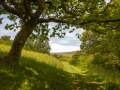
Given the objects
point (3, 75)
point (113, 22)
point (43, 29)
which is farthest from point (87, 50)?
point (3, 75)

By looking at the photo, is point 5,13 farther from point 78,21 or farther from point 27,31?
point 78,21

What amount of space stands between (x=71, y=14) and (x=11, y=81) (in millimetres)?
8709

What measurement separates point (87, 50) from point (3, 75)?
74.6 feet

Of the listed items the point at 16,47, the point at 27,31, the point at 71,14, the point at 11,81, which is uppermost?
the point at 71,14

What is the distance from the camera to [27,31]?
55.8ft

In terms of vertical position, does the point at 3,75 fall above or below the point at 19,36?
below

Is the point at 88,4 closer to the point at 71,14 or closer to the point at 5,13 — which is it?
the point at 71,14

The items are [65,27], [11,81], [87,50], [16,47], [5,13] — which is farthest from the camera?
[87,50]

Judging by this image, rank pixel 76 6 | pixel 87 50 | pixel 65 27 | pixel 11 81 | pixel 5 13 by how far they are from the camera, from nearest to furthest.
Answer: pixel 11 81, pixel 76 6, pixel 65 27, pixel 5 13, pixel 87 50

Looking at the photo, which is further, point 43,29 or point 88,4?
point 43,29

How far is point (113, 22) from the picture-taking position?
18.4 meters

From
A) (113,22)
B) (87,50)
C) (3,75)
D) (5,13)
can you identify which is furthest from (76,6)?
(87,50)

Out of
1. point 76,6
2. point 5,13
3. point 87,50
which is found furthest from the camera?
point 87,50

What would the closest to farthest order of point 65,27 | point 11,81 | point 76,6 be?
point 11,81 → point 76,6 → point 65,27
